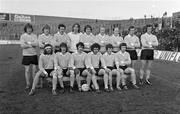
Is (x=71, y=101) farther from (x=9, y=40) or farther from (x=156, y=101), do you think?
(x=9, y=40)

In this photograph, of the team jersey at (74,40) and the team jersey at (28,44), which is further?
the team jersey at (74,40)

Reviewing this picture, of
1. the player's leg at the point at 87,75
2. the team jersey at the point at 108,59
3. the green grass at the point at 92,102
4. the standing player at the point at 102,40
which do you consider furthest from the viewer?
the standing player at the point at 102,40

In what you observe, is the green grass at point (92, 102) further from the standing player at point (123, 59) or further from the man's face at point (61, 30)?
the man's face at point (61, 30)

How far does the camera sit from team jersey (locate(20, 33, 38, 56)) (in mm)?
6340

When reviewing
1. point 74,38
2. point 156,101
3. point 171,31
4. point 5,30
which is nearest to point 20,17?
point 5,30

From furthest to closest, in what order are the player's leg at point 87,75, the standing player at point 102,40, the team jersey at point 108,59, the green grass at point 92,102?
the standing player at point 102,40 < the team jersey at point 108,59 < the player's leg at point 87,75 < the green grass at point 92,102

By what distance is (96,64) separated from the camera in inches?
260

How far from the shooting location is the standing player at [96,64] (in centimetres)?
630

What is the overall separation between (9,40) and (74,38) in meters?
27.7

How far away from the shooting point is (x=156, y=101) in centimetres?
536

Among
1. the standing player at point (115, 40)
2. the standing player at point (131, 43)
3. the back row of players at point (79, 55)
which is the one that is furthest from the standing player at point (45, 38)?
the standing player at point (131, 43)

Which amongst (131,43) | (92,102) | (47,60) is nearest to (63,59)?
(47,60)

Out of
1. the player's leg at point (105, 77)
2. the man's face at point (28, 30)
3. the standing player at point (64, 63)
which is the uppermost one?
the man's face at point (28, 30)

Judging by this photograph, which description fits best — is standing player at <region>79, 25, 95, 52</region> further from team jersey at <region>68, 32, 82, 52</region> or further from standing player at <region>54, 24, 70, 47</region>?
standing player at <region>54, 24, 70, 47</region>
